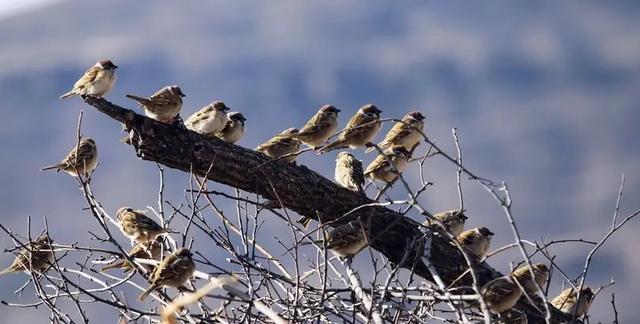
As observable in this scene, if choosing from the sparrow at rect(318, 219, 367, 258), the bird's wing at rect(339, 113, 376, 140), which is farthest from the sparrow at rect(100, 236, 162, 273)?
the bird's wing at rect(339, 113, 376, 140)

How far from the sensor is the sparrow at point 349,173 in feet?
28.0

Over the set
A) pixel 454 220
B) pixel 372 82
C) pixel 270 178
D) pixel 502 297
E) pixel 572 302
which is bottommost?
pixel 502 297

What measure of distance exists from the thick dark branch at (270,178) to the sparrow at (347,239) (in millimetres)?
342

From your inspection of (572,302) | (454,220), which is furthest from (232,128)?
(572,302)

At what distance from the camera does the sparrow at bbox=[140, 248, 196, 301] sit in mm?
6836

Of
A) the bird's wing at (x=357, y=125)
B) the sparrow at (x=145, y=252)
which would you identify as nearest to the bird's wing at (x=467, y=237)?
the bird's wing at (x=357, y=125)

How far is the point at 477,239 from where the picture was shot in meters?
9.34

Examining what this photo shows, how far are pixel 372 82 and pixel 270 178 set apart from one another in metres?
66.3

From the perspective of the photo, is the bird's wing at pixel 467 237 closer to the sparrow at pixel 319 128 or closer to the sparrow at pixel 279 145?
the sparrow at pixel 319 128

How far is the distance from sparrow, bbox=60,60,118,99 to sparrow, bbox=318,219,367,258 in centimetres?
192

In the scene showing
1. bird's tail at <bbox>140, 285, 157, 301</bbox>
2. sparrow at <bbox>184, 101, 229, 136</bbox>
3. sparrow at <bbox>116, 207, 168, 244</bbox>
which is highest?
sparrow at <bbox>184, 101, 229, 136</bbox>

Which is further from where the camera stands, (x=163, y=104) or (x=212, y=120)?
(x=212, y=120)

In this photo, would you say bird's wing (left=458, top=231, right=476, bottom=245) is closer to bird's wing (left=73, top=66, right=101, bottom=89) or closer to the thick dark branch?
Result: the thick dark branch

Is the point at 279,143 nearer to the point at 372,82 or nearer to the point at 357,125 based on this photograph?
the point at 357,125
